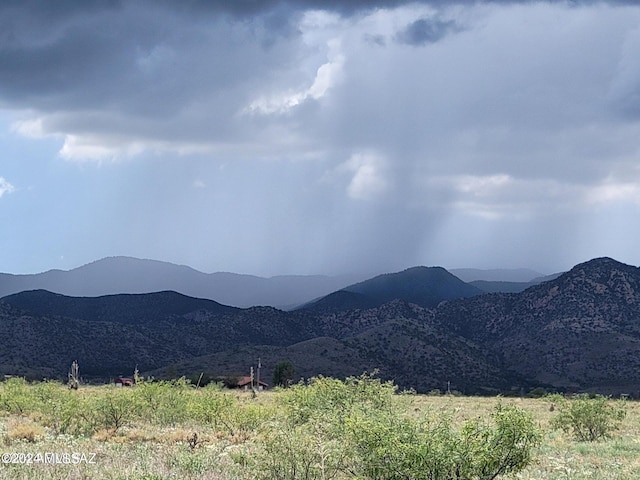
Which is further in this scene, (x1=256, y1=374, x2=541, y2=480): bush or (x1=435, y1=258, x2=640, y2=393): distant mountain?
(x1=435, y1=258, x2=640, y2=393): distant mountain

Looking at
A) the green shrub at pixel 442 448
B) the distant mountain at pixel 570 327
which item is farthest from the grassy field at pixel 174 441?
the distant mountain at pixel 570 327

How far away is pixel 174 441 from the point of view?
17672mm

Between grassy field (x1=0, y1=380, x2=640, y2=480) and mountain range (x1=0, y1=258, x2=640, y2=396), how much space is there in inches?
2076

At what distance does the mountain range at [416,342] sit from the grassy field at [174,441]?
52.7 metres

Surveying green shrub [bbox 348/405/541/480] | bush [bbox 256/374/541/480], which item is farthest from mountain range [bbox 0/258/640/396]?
green shrub [bbox 348/405/541/480]

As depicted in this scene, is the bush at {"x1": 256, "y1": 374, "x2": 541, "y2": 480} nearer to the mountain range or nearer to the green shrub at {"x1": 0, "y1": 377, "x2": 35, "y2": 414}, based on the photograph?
the green shrub at {"x1": 0, "y1": 377, "x2": 35, "y2": 414}

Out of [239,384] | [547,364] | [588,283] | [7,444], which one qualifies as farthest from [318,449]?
[588,283]

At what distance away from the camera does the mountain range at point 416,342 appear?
86000 mm

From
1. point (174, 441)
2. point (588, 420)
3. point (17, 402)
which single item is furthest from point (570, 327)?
point (174, 441)

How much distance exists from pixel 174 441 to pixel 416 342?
83566 mm

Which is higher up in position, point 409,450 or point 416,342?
point 409,450

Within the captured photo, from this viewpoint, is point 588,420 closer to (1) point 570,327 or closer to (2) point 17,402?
(2) point 17,402

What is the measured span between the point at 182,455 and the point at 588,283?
346 feet

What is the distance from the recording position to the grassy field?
1238cm
